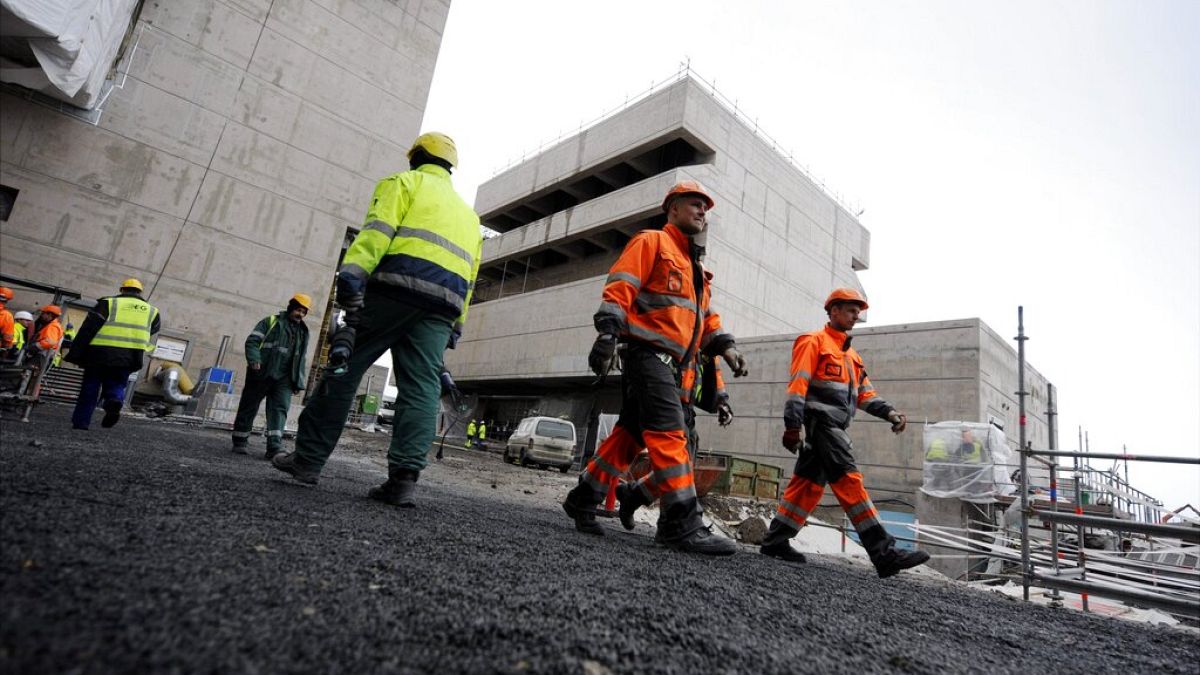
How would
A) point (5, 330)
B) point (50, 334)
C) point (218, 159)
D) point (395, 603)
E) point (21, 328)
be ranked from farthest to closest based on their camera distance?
point (218, 159) → point (21, 328) → point (5, 330) → point (50, 334) → point (395, 603)

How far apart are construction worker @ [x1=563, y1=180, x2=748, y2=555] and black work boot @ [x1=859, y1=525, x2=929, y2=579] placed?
4.42 feet

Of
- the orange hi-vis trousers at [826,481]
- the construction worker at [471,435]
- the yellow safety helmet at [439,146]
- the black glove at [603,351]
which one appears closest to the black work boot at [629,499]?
the orange hi-vis trousers at [826,481]

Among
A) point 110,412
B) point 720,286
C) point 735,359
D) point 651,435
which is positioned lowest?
point 110,412

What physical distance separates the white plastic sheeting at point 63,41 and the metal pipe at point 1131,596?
45.2ft

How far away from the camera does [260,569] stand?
131 centimetres

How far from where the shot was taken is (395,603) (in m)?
1.25

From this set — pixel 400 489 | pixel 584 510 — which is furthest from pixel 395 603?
pixel 584 510

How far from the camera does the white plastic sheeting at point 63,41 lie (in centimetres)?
863

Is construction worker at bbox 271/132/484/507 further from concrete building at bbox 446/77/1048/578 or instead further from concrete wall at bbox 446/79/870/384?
concrete wall at bbox 446/79/870/384

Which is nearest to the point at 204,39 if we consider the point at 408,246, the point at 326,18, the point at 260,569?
the point at 326,18

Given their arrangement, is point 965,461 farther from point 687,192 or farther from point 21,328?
point 21,328

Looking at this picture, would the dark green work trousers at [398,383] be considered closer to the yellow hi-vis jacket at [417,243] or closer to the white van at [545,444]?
the yellow hi-vis jacket at [417,243]

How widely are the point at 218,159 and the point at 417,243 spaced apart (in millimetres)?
15208

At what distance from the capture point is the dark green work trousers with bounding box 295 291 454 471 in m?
3.05
